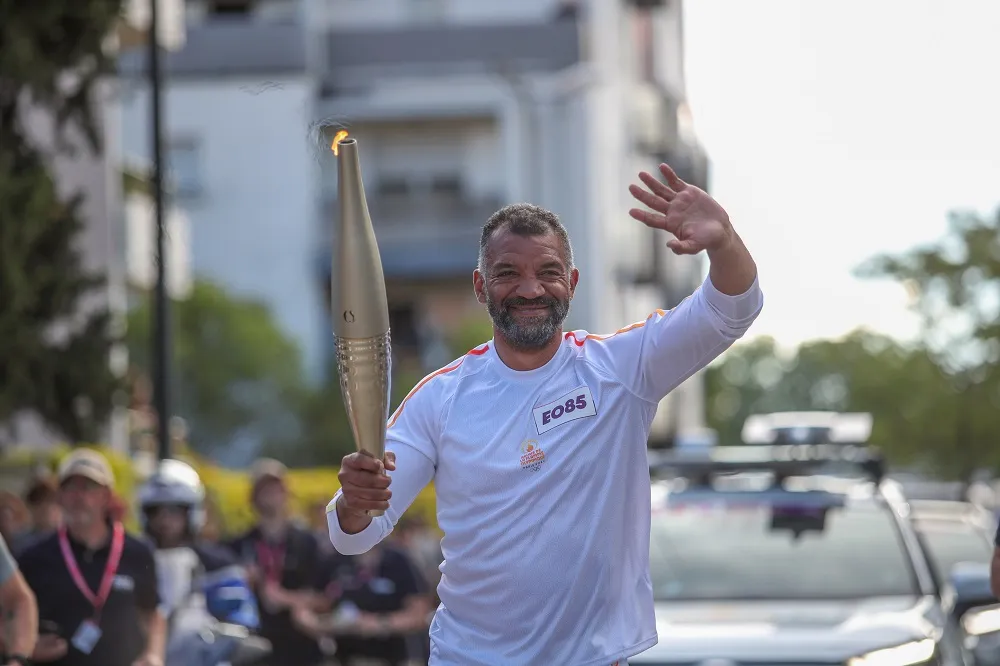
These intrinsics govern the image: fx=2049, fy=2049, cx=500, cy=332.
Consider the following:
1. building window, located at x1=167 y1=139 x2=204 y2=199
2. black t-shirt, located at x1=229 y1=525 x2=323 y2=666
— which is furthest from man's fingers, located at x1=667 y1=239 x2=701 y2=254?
building window, located at x1=167 y1=139 x2=204 y2=199

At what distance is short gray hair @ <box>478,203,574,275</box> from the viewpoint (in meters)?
5.18

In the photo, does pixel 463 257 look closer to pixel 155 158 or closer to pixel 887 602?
pixel 155 158

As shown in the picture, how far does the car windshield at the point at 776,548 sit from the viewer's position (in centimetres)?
873

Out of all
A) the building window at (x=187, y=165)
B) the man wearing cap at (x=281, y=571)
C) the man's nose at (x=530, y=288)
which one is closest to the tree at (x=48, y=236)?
the man wearing cap at (x=281, y=571)

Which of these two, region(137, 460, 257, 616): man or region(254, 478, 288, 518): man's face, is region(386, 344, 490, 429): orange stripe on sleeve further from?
region(254, 478, 288, 518): man's face

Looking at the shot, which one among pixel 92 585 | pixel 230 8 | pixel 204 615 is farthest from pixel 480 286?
pixel 230 8

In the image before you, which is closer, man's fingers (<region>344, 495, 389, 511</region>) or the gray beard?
man's fingers (<region>344, 495, 389, 511</region>)

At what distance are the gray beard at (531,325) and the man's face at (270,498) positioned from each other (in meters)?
7.67

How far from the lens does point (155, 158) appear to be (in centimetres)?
1711

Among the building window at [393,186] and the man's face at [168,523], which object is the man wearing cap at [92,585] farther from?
the building window at [393,186]

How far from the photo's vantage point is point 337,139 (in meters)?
4.64

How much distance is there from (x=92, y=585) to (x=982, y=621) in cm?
384

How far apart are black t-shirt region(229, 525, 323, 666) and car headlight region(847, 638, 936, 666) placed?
598 centimetres

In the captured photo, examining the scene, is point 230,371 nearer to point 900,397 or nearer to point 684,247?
point 900,397
